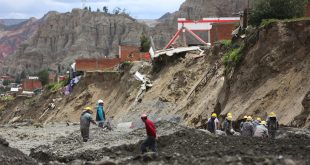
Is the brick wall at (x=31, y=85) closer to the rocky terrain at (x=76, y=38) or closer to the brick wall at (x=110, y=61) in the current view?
the brick wall at (x=110, y=61)

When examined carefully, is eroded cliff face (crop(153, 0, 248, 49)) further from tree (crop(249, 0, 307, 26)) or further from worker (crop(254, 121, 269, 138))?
worker (crop(254, 121, 269, 138))

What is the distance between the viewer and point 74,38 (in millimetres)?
186125

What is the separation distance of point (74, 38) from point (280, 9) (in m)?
153

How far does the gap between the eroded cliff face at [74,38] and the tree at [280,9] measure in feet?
447

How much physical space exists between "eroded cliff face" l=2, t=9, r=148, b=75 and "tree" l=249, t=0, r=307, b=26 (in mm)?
136238

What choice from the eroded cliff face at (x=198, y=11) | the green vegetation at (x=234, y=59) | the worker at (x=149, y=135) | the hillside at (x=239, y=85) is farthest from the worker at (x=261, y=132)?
the eroded cliff face at (x=198, y=11)

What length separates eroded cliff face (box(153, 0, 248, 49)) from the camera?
425ft

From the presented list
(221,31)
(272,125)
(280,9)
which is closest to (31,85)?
(221,31)

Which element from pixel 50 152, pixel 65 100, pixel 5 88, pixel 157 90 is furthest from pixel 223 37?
pixel 5 88

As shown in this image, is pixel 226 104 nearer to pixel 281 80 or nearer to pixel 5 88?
pixel 281 80

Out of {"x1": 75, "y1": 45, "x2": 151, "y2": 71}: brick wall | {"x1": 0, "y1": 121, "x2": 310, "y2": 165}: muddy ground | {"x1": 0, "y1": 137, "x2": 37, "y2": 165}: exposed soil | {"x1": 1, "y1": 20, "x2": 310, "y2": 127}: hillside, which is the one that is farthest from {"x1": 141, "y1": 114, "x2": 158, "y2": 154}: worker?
{"x1": 75, "y1": 45, "x2": 151, "y2": 71}: brick wall

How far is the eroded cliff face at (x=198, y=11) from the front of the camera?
12962 cm

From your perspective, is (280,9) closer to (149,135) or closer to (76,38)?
(149,135)

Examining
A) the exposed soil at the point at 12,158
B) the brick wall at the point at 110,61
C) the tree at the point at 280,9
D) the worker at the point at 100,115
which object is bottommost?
the brick wall at the point at 110,61
